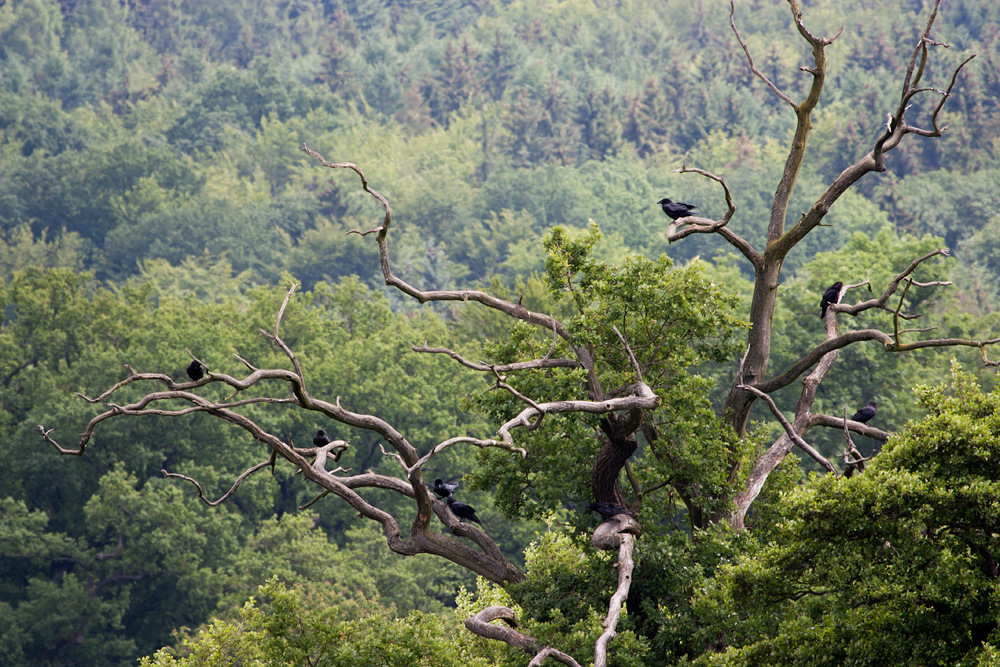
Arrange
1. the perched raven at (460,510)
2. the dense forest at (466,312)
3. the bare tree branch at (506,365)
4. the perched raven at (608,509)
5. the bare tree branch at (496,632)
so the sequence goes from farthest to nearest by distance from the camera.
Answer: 1. the perched raven at (460,510)
2. the perched raven at (608,509)
3. the bare tree branch at (496,632)
4. the bare tree branch at (506,365)
5. the dense forest at (466,312)

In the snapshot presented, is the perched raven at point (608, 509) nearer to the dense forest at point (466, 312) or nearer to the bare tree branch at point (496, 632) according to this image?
the dense forest at point (466, 312)

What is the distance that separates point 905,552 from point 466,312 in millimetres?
38397

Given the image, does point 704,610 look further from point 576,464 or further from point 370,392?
point 370,392

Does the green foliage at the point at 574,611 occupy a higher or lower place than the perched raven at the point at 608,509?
lower

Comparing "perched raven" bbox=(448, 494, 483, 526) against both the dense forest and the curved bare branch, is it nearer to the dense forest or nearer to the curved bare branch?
the dense forest

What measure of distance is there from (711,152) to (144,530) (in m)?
65.6

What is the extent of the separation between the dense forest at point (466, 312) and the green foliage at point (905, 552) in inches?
1.1

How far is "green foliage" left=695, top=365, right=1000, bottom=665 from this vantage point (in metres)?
8.98

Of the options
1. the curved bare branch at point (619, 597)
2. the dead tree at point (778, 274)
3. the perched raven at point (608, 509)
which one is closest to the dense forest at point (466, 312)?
the dead tree at point (778, 274)

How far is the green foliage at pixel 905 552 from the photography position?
898 centimetres

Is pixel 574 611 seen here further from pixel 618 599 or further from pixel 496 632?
pixel 618 599

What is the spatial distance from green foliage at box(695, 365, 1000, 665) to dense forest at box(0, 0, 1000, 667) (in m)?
0.03

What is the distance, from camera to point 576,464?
1438 cm

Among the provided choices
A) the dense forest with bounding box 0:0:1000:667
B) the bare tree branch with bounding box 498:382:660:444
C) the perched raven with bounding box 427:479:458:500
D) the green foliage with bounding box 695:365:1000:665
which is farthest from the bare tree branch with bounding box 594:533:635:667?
the perched raven with bounding box 427:479:458:500
